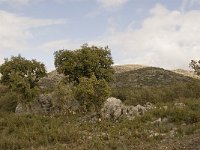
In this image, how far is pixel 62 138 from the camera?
33.2m

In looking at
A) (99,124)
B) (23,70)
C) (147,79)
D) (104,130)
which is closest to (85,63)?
(23,70)

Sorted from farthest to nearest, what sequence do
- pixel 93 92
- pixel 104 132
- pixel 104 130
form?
1. pixel 93 92
2. pixel 104 130
3. pixel 104 132

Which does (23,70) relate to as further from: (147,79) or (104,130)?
(147,79)

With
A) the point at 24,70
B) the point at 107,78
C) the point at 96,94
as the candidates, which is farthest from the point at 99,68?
the point at 96,94

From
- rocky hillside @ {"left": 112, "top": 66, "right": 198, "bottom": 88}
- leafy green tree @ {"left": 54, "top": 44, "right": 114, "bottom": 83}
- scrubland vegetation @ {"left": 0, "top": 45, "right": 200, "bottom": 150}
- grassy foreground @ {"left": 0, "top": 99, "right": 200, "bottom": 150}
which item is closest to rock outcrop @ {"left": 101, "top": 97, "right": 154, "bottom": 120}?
scrubland vegetation @ {"left": 0, "top": 45, "right": 200, "bottom": 150}

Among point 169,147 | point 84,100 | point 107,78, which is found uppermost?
point 107,78

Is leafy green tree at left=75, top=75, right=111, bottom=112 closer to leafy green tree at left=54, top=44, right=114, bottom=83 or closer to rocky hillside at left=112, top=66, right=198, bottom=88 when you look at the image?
leafy green tree at left=54, top=44, right=114, bottom=83

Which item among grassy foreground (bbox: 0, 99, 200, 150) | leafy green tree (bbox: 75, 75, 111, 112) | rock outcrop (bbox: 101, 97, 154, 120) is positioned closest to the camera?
grassy foreground (bbox: 0, 99, 200, 150)

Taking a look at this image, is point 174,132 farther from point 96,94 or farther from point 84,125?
point 96,94

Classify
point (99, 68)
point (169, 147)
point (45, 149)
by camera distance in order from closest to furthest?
point (169, 147) → point (45, 149) → point (99, 68)

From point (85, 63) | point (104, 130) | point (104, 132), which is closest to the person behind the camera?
point (104, 132)

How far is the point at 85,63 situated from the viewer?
61750mm

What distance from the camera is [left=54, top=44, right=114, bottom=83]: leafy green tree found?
6178cm

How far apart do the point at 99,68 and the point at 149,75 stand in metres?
56.9
